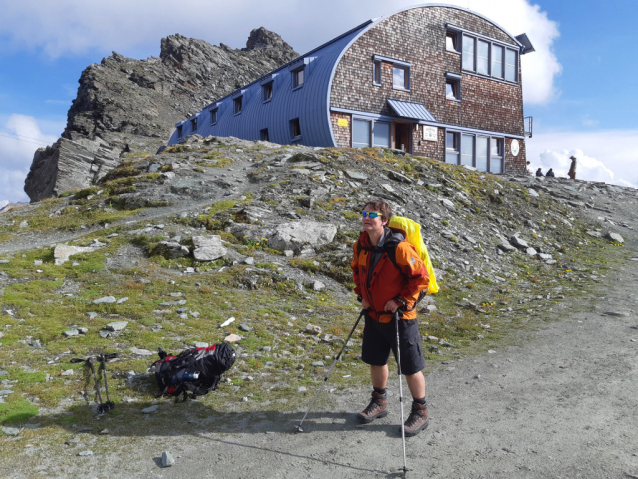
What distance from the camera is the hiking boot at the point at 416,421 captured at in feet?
15.8

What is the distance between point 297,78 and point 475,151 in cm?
1473

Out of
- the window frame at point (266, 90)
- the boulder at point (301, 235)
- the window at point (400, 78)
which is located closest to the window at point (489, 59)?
the window at point (400, 78)

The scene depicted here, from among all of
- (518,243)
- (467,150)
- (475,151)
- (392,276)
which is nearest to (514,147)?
(475,151)

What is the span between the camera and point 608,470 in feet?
12.8

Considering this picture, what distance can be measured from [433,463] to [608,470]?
1.61m

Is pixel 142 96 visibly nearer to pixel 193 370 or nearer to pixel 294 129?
pixel 294 129

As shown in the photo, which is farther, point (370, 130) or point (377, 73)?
point (377, 73)

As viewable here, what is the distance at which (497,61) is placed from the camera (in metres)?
33.2

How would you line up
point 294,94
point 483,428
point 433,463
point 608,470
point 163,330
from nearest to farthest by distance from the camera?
point 608,470 < point 433,463 < point 483,428 < point 163,330 < point 294,94

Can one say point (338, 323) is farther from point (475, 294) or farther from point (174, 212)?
point (174, 212)

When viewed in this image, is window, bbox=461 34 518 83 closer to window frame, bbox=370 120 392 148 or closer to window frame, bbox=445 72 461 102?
window frame, bbox=445 72 461 102

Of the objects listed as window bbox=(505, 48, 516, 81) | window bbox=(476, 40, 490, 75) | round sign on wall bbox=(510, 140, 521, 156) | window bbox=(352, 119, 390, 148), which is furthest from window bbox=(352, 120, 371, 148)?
window bbox=(505, 48, 516, 81)

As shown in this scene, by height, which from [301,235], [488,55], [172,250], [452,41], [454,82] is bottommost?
[172,250]

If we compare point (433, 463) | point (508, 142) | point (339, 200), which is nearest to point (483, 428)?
point (433, 463)
